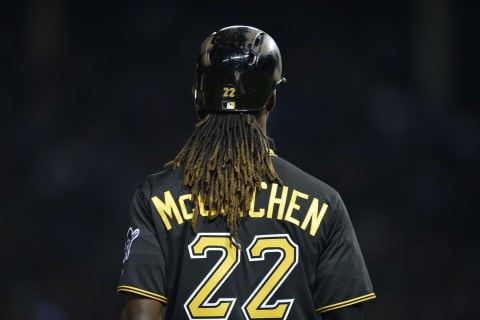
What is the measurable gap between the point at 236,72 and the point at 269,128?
717 centimetres

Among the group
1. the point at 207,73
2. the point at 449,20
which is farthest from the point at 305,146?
the point at 207,73

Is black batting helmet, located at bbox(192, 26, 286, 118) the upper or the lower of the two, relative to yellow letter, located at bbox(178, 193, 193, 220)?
upper

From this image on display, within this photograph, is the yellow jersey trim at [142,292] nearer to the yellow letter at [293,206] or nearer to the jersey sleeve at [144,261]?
the jersey sleeve at [144,261]

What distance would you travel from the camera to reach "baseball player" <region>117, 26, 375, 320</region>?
Result: 105 inches

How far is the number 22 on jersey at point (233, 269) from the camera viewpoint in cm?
267

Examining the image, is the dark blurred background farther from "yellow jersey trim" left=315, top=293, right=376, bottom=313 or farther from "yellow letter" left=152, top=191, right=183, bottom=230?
"yellow letter" left=152, top=191, right=183, bottom=230

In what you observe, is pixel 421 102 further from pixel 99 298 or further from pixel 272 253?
pixel 272 253

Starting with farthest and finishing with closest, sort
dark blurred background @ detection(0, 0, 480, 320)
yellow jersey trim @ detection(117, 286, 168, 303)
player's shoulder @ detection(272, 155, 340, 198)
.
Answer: dark blurred background @ detection(0, 0, 480, 320) → player's shoulder @ detection(272, 155, 340, 198) → yellow jersey trim @ detection(117, 286, 168, 303)

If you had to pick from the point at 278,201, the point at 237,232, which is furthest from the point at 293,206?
the point at 237,232

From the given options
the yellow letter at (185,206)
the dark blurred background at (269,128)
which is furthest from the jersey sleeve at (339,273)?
the dark blurred background at (269,128)

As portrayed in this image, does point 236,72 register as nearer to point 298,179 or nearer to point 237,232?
point 298,179

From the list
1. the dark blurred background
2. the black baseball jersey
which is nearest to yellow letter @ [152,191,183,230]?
the black baseball jersey

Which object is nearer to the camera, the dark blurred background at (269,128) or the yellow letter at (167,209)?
the yellow letter at (167,209)

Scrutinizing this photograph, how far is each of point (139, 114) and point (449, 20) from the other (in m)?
3.78
